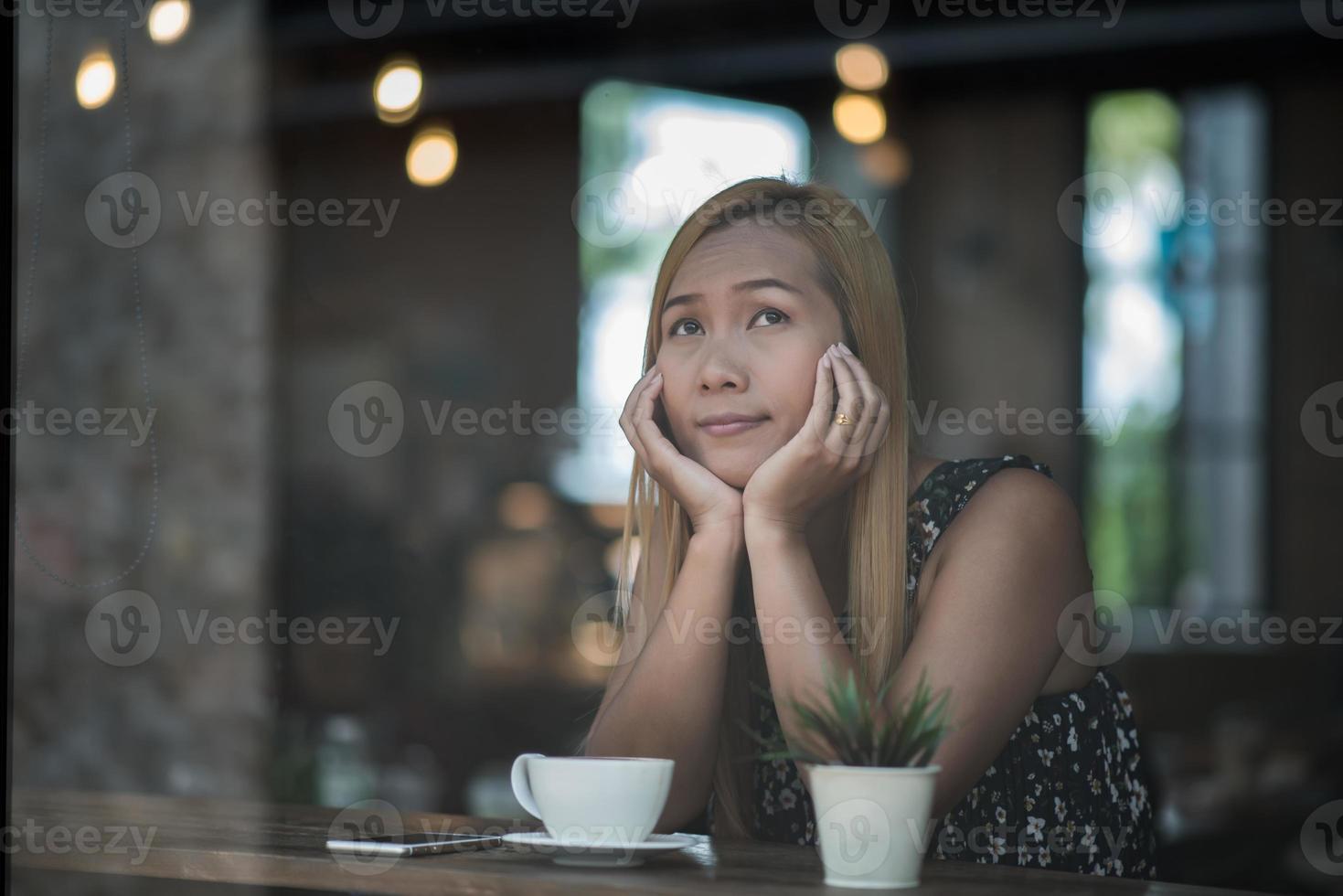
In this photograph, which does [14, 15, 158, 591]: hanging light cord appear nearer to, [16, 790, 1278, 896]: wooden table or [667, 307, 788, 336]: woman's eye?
[16, 790, 1278, 896]: wooden table

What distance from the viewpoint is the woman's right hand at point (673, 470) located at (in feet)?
6.28

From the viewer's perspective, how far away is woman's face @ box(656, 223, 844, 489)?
1938mm

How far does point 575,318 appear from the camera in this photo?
4289 mm

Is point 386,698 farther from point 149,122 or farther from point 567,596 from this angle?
point 149,122

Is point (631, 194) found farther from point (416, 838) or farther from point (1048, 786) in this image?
point (416, 838)

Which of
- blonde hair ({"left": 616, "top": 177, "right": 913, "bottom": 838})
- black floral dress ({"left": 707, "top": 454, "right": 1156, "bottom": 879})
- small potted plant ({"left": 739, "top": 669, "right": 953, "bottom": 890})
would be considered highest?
blonde hair ({"left": 616, "top": 177, "right": 913, "bottom": 838})

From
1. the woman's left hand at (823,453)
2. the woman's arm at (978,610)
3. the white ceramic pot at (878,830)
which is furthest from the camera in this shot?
the woman's left hand at (823,453)

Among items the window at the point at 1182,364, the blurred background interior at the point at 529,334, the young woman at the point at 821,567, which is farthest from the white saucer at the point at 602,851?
the window at the point at 1182,364

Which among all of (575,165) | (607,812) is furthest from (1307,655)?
(607,812)

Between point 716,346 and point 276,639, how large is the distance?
6.91 ft

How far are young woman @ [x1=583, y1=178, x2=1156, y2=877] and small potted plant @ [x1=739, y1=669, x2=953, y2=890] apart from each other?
30 cm

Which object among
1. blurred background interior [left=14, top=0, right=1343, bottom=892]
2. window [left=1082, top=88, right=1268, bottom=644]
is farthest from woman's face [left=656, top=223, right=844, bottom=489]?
window [left=1082, top=88, right=1268, bottom=644]

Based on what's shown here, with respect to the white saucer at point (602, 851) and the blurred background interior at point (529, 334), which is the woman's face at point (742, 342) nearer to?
the blurred background interior at point (529, 334)

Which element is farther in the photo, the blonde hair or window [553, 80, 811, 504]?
A: window [553, 80, 811, 504]
